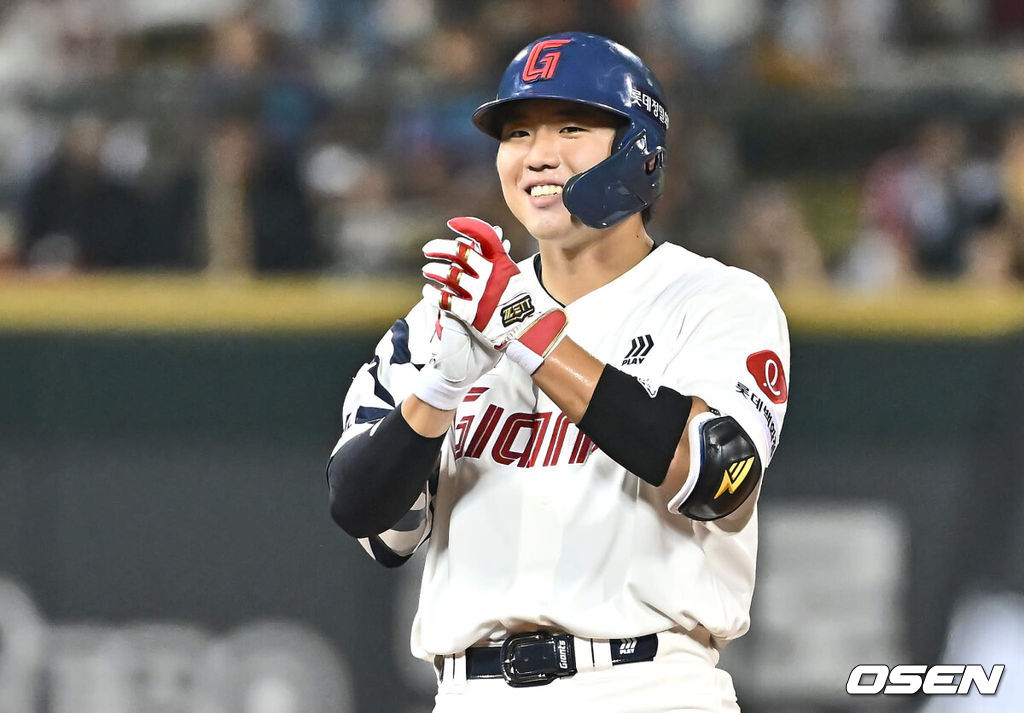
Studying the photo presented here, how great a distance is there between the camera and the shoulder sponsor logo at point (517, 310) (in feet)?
7.96

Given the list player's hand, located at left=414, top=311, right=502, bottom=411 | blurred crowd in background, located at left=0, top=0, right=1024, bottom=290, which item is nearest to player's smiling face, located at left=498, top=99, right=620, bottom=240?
player's hand, located at left=414, top=311, right=502, bottom=411

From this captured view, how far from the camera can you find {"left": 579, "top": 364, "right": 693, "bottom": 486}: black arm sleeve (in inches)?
93.7

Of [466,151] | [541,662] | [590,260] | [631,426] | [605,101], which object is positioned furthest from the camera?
[466,151]

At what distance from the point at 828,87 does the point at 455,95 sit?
5.51 feet

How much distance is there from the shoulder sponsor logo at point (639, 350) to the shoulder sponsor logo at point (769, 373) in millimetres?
198

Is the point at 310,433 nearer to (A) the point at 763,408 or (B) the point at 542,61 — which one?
(B) the point at 542,61

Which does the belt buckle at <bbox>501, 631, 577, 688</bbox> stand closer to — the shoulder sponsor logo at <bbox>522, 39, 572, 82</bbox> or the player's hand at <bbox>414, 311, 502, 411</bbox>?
the player's hand at <bbox>414, 311, 502, 411</bbox>

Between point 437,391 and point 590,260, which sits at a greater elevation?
point 590,260

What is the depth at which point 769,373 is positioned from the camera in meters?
2.61

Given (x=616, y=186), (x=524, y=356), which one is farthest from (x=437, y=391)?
(x=616, y=186)

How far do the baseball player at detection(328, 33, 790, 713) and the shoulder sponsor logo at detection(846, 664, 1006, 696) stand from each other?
51.9 inches

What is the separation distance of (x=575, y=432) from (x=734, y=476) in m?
0.33

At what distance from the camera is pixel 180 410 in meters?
5.23

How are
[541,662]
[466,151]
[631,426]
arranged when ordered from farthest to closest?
[466,151], [541,662], [631,426]
